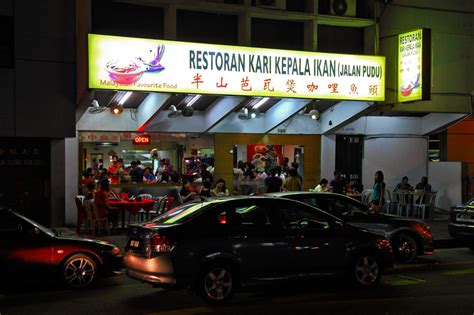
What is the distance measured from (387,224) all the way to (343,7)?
9.15 metres

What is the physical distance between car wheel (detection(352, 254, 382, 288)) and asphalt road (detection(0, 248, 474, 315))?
0.49 feet

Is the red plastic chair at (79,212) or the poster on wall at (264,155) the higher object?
the poster on wall at (264,155)

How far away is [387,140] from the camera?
66.5 feet

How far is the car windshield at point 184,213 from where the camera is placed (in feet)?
26.3

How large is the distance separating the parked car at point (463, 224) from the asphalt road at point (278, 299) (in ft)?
9.84

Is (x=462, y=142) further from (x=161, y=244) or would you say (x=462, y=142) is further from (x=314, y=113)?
(x=161, y=244)

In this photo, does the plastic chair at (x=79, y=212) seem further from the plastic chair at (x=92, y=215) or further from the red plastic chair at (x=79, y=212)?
the plastic chair at (x=92, y=215)

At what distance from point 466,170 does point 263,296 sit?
13603mm

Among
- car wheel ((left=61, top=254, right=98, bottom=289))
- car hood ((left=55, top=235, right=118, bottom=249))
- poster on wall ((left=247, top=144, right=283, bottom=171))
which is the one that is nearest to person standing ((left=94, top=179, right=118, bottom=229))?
car hood ((left=55, top=235, right=118, bottom=249))

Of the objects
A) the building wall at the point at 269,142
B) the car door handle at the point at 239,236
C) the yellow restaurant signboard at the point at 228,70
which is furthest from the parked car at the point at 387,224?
the building wall at the point at 269,142

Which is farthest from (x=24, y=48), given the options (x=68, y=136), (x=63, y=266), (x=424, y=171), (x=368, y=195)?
(x=424, y=171)

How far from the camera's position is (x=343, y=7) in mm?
18203

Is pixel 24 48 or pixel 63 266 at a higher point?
pixel 24 48

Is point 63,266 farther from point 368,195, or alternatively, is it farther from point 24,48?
point 368,195
